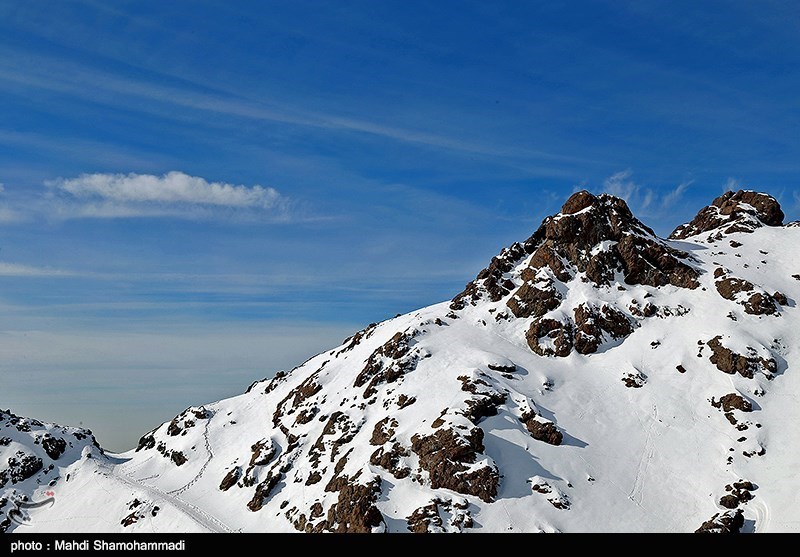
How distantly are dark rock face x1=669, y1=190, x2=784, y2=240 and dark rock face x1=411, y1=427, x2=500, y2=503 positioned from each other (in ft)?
302

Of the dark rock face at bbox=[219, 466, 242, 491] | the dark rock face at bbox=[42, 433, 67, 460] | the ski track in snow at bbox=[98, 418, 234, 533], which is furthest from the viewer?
the dark rock face at bbox=[42, 433, 67, 460]

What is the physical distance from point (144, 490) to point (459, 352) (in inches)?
2283

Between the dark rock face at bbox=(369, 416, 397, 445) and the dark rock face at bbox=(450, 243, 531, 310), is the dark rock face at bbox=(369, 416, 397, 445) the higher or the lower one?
the lower one

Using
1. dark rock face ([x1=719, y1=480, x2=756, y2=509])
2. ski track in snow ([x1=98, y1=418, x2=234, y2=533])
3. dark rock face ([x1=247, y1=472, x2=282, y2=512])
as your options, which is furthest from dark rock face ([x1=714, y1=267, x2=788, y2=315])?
ski track in snow ([x1=98, y1=418, x2=234, y2=533])

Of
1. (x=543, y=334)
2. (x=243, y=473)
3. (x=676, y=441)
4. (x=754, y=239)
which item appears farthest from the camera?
(x=754, y=239)

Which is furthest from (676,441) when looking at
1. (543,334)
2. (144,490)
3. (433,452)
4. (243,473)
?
(144,490)

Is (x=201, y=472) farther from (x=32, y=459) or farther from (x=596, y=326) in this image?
(x=596, y=326)

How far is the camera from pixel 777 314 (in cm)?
9562

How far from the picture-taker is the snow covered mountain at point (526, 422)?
222 ft

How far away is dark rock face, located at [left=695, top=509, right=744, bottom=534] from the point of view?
6322cm

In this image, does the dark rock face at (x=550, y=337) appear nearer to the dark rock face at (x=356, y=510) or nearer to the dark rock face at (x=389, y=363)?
the dark rock face at (x=389, y=363)

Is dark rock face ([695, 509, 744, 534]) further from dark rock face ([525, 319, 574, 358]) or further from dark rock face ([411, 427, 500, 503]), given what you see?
dark rock face ([525, 319, 574, 358])

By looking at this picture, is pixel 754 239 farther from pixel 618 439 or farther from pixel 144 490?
pixel 144 490
